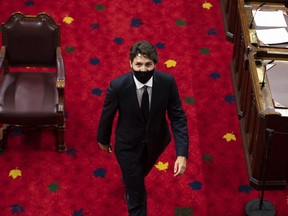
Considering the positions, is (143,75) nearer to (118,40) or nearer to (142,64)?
(142,64)

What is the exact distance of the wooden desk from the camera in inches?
195

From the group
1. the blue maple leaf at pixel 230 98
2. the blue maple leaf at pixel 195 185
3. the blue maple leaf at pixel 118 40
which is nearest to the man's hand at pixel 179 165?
the blue maple leaf at pixel 195 185

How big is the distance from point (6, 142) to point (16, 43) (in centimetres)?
76

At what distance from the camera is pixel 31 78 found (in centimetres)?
566

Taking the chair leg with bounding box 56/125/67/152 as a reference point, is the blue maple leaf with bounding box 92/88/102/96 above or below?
above

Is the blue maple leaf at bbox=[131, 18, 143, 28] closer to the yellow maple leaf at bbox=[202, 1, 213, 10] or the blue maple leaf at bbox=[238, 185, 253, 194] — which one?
the yellow maple leaf at bbox=[202, 1, 213, 10]

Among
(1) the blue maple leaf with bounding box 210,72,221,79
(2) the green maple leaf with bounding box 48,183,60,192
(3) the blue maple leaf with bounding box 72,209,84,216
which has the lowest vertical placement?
(3) the blue maple leaf with bounding box 72,209,84,216

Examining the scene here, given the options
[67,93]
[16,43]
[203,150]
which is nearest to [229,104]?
[203,150]

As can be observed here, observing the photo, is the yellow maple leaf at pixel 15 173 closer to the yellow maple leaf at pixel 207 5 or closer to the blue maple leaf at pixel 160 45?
the blue maple leaf at pixel 160 45

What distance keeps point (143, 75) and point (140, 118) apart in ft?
1.06

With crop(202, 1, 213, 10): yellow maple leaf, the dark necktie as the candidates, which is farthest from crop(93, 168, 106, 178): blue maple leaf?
crop(202, 1, 213, 10): yellow maple leaf

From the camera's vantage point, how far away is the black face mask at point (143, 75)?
4.24 meters

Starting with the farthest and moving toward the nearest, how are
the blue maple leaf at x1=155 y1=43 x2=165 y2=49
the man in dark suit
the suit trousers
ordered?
the blue maple leaf at x1=155 y1=43 x2=165 y2=49
the suit trousers
the man in dark suit

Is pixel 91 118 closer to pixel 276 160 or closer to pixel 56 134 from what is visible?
pixel 56 134
